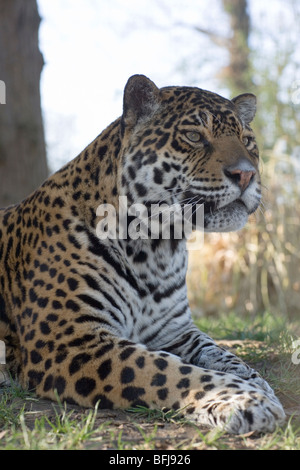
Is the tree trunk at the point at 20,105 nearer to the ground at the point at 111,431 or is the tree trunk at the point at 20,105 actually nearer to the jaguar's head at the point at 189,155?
the jaguar's head at the point at 189,155

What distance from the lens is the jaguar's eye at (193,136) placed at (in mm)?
4676

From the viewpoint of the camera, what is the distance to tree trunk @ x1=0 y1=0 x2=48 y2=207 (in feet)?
31.0

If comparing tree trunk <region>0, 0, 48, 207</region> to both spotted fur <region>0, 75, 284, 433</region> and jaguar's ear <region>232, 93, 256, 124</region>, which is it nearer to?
spotted fur <region>0, 75, 284, 433</region>

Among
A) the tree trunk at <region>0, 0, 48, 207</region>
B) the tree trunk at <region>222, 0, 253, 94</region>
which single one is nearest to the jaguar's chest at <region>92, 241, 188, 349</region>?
the tree trunk at <region>0, 0, 48, 207</region>

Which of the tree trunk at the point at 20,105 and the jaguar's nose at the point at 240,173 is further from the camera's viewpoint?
the tree trunk at the point at 20,105

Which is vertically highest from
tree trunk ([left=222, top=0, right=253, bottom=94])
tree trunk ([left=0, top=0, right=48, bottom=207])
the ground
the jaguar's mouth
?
tree trunk ([left=222, top=0, right=253, bottom=94])

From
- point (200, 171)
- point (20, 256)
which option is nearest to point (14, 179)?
point (20, 256)

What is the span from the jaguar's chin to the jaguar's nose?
195 millimetres

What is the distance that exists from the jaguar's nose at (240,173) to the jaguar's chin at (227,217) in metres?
0.19

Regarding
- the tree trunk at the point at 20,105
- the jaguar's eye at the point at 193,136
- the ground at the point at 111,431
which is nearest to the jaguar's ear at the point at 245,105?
the jaguar's eye at the point at 193,136

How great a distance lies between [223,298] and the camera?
12500 millimetres

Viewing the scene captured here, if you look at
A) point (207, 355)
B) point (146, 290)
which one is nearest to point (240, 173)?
point (146, 290)

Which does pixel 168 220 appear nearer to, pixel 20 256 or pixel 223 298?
pixel 20 256

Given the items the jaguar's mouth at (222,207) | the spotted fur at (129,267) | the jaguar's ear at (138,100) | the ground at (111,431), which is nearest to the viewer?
the ground at (111,431)
